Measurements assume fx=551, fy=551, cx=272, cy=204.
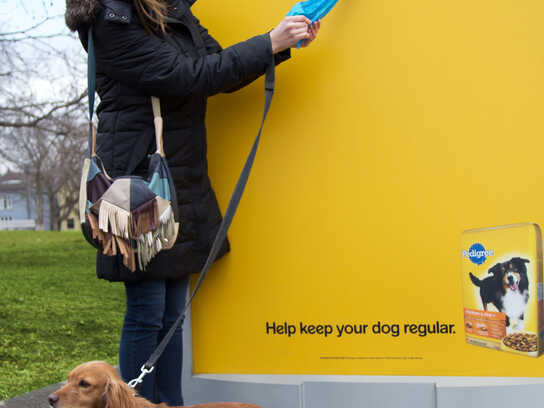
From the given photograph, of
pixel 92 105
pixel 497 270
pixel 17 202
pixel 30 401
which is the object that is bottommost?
pixel 30 401

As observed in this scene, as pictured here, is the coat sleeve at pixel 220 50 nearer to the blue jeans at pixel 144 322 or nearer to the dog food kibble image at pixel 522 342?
the blue jeans at pixel 144 322

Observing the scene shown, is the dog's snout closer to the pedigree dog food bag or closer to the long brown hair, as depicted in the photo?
the long brown hair

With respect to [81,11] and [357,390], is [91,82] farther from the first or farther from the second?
[357,390]

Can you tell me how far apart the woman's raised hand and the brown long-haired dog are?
121 cm

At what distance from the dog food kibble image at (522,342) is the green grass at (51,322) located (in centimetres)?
265

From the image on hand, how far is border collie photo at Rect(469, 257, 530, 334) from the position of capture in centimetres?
197

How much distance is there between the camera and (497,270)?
1993 millimetres

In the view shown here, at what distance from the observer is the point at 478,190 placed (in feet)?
6.59

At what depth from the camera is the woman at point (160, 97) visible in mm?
1816

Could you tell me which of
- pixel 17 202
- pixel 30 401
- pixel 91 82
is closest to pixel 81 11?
pixel 91 82

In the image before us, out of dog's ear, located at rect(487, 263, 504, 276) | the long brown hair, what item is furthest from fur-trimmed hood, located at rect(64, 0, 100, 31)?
dog's ear, located at rect(487, 263, 504, 276)

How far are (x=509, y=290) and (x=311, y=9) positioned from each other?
1235mm

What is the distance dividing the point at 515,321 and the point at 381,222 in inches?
23.2

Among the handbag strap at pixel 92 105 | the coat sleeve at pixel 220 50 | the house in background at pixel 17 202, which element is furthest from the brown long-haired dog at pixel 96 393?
the house in background at pixel 17 202
